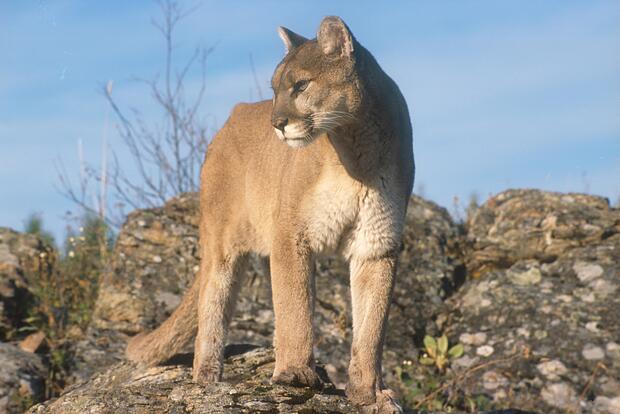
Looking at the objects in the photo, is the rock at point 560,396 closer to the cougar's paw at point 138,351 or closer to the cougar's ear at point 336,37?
the cougar's paw at point 138,351

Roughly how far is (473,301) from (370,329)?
12.4ft

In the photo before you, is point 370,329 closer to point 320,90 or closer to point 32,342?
point 320,90

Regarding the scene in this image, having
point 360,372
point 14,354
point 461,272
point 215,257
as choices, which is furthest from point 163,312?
point 360,372

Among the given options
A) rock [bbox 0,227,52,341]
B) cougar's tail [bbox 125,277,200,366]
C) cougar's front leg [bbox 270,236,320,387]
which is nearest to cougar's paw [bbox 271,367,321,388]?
cougar's front leg [bbox 270,236,320,387]

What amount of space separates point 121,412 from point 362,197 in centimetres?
197

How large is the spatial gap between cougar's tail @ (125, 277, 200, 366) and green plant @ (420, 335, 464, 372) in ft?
8.43

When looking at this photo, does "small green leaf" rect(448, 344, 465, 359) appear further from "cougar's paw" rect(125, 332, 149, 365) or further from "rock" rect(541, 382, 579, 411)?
"cougar's paw" rect(125, 332, 149, 365)

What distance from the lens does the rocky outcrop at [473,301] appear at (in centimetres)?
801

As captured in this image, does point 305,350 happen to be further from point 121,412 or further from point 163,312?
point 163,312

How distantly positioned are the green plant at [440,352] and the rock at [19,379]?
3692mm

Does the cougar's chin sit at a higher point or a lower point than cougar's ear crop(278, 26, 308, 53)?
lower

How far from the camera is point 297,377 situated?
17.1 ft

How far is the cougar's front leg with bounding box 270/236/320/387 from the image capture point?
17.2 ft

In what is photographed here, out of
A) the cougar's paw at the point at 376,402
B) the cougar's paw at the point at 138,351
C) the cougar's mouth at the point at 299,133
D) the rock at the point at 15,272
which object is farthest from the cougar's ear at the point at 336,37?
the rock at the point at 15,272
